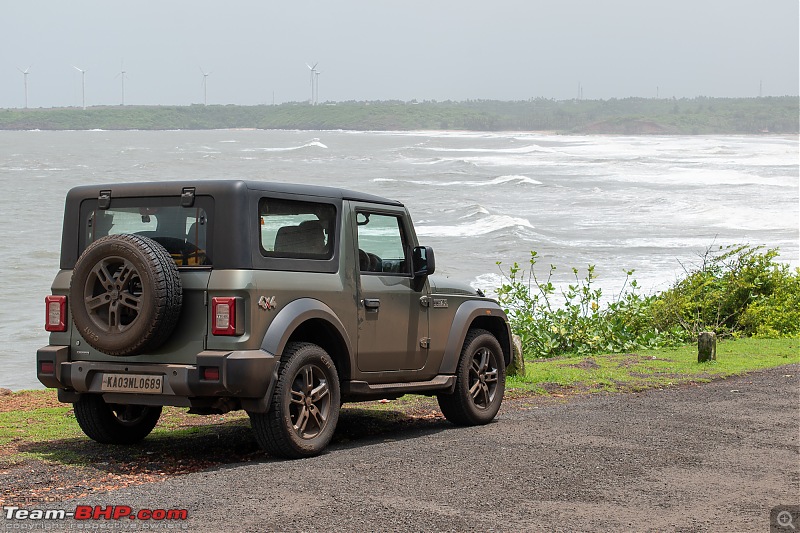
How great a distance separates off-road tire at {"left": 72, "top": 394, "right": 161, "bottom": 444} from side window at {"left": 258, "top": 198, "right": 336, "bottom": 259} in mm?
1836

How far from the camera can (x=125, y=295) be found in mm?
8117

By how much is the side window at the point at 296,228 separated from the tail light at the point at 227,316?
50 centimetres

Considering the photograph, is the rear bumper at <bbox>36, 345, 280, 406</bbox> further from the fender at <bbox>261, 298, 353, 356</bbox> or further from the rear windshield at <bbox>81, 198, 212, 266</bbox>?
the rear windshield at <bbox>81, 198, 212, 266</bbox>

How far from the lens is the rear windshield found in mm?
8289

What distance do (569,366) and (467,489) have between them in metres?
8.93

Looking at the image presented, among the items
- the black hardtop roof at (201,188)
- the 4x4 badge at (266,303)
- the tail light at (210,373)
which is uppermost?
the black hardtop roof at (201,188)

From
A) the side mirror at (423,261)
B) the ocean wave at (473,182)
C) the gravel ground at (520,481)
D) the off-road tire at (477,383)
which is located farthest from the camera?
the ocean wave at (473,182)

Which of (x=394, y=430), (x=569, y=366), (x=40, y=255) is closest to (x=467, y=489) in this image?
(x=394, y=430)

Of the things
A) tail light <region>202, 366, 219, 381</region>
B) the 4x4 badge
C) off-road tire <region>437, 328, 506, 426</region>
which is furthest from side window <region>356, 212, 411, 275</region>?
tail light <region>202, 366, 219, 381</region>

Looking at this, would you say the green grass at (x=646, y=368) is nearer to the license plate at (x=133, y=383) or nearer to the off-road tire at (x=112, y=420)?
the off-road tire at (x=112, y=420)

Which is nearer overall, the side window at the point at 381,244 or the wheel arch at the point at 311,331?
the wheel arch at the point at 311,331

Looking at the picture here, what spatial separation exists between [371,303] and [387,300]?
0.99 feet

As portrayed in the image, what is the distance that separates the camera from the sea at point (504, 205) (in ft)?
113

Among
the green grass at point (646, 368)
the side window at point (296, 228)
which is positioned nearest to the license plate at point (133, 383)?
the side window at point (296, 228)
